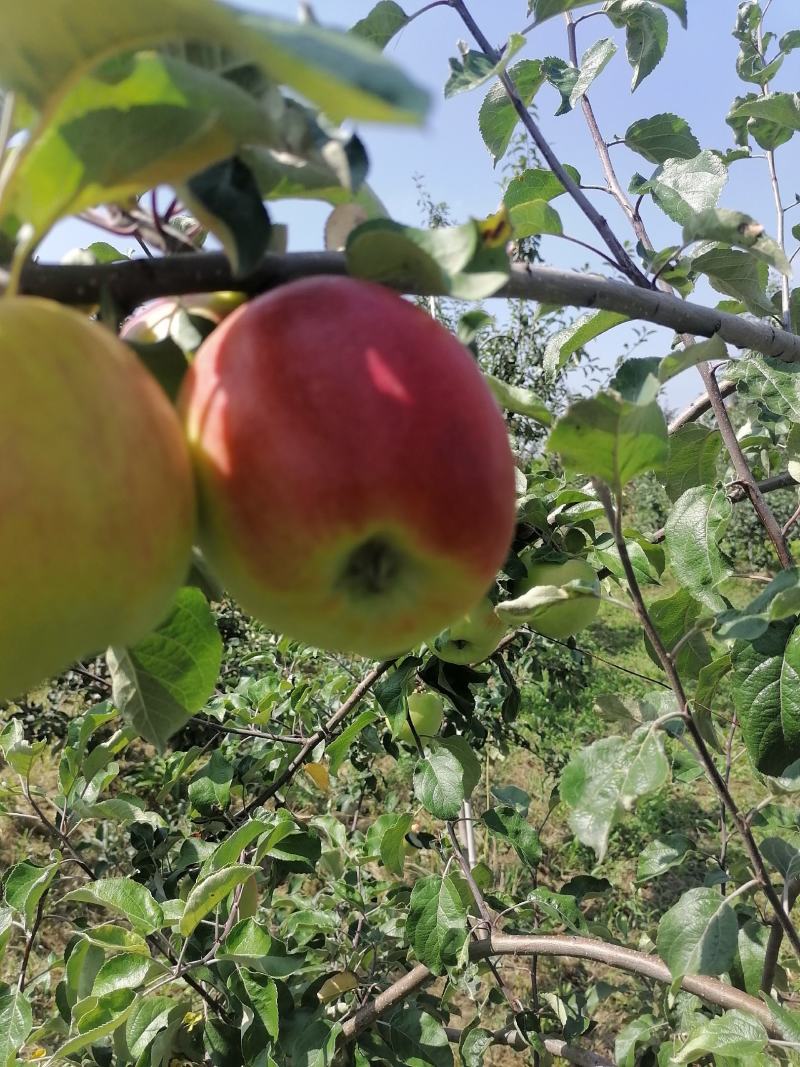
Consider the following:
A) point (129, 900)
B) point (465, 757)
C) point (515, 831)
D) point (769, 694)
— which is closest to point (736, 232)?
point (769, 694)

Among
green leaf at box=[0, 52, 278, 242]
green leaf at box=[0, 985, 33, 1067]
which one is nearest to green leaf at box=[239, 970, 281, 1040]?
green leaf at box=[0, 985, 33, 1067]

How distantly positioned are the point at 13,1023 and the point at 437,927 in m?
0.75

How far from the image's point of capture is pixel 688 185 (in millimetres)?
1294

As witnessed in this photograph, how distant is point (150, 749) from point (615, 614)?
16.0ft

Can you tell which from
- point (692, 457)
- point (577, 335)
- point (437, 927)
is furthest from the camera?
point (692, 457)

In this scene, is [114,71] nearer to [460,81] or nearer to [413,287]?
[413,287]

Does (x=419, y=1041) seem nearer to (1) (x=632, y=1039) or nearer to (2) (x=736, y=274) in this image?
(1) (x=632, y=1039)

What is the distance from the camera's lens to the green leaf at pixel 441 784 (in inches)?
54.9

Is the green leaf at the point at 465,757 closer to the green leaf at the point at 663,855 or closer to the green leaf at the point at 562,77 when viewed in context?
the green leaf at the point at 663,855

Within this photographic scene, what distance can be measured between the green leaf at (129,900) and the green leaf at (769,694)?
1.01m

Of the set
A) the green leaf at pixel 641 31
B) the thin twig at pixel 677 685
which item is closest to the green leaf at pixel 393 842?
the thin twig at pixel 677 685

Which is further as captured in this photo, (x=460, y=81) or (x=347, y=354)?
(x=460, y=81)

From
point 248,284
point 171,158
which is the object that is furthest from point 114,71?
point 248,284

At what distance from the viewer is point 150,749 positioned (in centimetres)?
470
